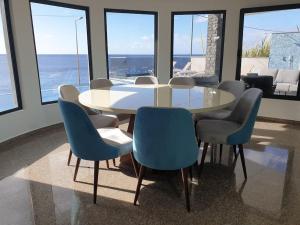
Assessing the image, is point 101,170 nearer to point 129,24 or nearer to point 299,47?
point 129,24

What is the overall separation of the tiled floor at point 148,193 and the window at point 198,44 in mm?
2507

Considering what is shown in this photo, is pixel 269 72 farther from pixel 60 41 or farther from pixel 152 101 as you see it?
pixel 60 41

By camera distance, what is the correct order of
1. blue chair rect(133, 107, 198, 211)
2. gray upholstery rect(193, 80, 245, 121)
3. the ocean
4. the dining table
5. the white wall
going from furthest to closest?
the ocean
the white wall
gray upholstery rect(193, 80, 245, 121)
the dining table
blue chair rect(133, 107, 198, 211)

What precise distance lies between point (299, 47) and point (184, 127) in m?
3.64

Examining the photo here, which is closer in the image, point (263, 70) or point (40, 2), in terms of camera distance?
point (40, 2)

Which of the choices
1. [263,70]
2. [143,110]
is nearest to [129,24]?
[263,70]

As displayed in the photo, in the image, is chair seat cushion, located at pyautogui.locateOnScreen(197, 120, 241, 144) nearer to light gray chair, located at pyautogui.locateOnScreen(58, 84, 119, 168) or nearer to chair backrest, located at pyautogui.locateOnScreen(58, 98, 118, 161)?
chair backrest, located at pyautogui.locateOnScreen(58, 98, 118, 161)

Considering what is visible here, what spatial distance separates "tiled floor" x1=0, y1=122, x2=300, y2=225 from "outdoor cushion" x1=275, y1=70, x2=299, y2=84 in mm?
1778

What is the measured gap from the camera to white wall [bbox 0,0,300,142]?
337 centimetres

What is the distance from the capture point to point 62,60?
5082 millimetres

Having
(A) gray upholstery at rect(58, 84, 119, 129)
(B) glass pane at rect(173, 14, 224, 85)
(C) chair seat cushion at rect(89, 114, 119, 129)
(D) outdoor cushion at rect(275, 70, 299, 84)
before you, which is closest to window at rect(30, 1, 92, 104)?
(A) gray upholstery at rect(58, 84, 119, 129)

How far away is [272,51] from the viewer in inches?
172

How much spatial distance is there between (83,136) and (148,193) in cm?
80

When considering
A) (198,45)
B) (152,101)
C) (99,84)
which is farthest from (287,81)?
(99,84)
